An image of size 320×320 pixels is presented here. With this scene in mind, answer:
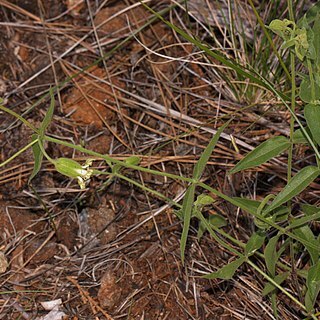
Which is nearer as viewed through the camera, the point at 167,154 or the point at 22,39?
the point at 167,154

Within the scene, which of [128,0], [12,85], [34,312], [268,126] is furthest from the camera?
[128,0]

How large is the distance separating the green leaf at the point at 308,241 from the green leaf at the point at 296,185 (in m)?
0.12

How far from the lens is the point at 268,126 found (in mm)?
2037

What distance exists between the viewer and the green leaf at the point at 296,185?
1421 mm

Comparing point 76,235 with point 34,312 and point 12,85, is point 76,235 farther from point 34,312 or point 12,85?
point 12,85

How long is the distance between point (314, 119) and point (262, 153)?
0.47ft

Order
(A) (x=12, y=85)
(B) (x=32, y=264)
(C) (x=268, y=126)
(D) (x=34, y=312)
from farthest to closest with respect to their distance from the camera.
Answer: (A) (x=12, y=85)
(C) (x=268, y=126)
(B) (x=32, y=264)
(D) (x=34, y=312)

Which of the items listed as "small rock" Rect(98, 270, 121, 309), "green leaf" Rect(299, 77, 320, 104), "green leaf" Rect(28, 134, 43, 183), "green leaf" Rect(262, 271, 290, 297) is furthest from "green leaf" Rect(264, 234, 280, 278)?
"green leaf" Rect(28, 134, 43, 183)

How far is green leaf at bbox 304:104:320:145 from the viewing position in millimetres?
1402

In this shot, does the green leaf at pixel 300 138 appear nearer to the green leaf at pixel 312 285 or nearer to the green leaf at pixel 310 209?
the green leaf at pixel 310 209

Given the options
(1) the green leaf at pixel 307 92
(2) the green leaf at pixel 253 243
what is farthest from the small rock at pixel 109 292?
(1) the green leaf at pixel 307 92

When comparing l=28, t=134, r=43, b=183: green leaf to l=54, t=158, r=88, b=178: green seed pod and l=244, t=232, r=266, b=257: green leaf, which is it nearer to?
l=54, t=158, r=88, b=178: green seed pod

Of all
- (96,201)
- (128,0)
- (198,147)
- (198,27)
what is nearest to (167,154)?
(198,147)

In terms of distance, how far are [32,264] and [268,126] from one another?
814mm
